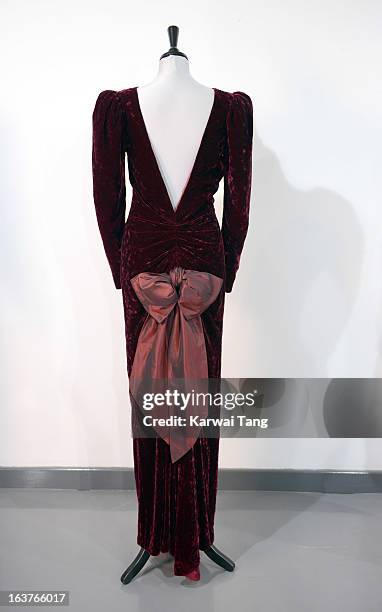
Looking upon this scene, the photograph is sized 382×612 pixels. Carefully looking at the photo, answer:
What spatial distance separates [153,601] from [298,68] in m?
2.02

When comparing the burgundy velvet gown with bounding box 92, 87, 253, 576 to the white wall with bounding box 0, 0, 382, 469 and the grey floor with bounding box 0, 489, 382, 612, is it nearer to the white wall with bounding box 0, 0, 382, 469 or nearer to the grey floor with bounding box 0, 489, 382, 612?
the grey floor with bounding box 0, 489, 382, 612

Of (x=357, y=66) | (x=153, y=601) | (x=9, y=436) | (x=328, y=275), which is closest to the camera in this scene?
(x=153, y=601)

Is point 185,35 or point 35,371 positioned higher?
point 185,35

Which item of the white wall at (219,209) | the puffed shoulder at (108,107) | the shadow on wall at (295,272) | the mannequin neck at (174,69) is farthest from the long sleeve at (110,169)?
the shadow on wall at (295,272)

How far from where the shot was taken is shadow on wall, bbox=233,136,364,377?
2188mm

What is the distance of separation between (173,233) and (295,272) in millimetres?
864

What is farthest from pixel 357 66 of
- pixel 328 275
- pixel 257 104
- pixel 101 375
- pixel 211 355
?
pixel 101 375

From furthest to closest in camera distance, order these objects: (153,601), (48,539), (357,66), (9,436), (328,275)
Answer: (9,436)
(328,275)
(357,66)
(48,539)
(153,601)

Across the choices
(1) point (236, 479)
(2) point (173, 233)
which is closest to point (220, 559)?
(1) point (236, 479)

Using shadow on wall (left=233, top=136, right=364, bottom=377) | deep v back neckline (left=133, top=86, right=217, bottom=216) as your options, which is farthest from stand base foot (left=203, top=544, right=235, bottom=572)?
deep v back neckline (left=133, top=86, right=217, bottom=216)

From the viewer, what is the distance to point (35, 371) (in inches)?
92.6

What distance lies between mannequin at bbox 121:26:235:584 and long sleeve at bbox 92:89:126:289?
0.09 meters

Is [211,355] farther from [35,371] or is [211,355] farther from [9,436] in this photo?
[9,436]

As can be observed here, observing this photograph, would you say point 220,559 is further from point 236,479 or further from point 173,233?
point 173,233
